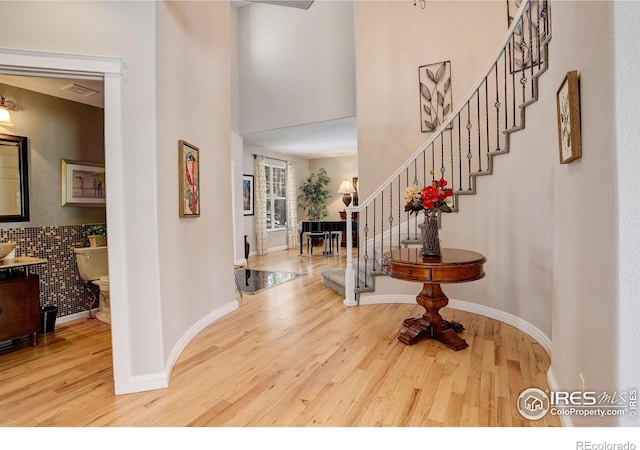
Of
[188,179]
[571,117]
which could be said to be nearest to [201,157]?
[188,179]

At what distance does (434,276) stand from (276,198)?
285 inches

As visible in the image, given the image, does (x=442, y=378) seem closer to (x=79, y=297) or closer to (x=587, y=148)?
(x=587, y=148)

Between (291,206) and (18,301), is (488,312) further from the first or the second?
(291,206)

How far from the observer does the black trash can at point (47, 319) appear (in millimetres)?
3227

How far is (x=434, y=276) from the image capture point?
2555 mm

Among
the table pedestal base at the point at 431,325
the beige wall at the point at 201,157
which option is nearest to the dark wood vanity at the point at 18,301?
the beige wall at the point at 201,157

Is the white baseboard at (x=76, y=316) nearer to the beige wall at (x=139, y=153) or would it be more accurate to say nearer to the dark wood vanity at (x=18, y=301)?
the dark wood vanity at (x=18, y=301)

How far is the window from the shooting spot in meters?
9.10

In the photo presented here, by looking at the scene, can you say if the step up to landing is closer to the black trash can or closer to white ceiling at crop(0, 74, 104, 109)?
the black trash can

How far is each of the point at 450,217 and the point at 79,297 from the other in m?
4.23

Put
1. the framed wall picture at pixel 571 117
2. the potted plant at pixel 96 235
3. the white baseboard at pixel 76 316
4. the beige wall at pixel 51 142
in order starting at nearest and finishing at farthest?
1. the framed wall picture at pixel 571 117
2. the beige wall at pixel 51 142
3. the white baseboard at pixel 76 316
4. the potted plant at pixel 96 235

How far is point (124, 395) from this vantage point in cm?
212

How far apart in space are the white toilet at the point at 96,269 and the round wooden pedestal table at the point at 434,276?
3.03 m

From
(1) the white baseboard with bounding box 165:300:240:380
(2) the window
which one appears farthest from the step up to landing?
(2) the window
